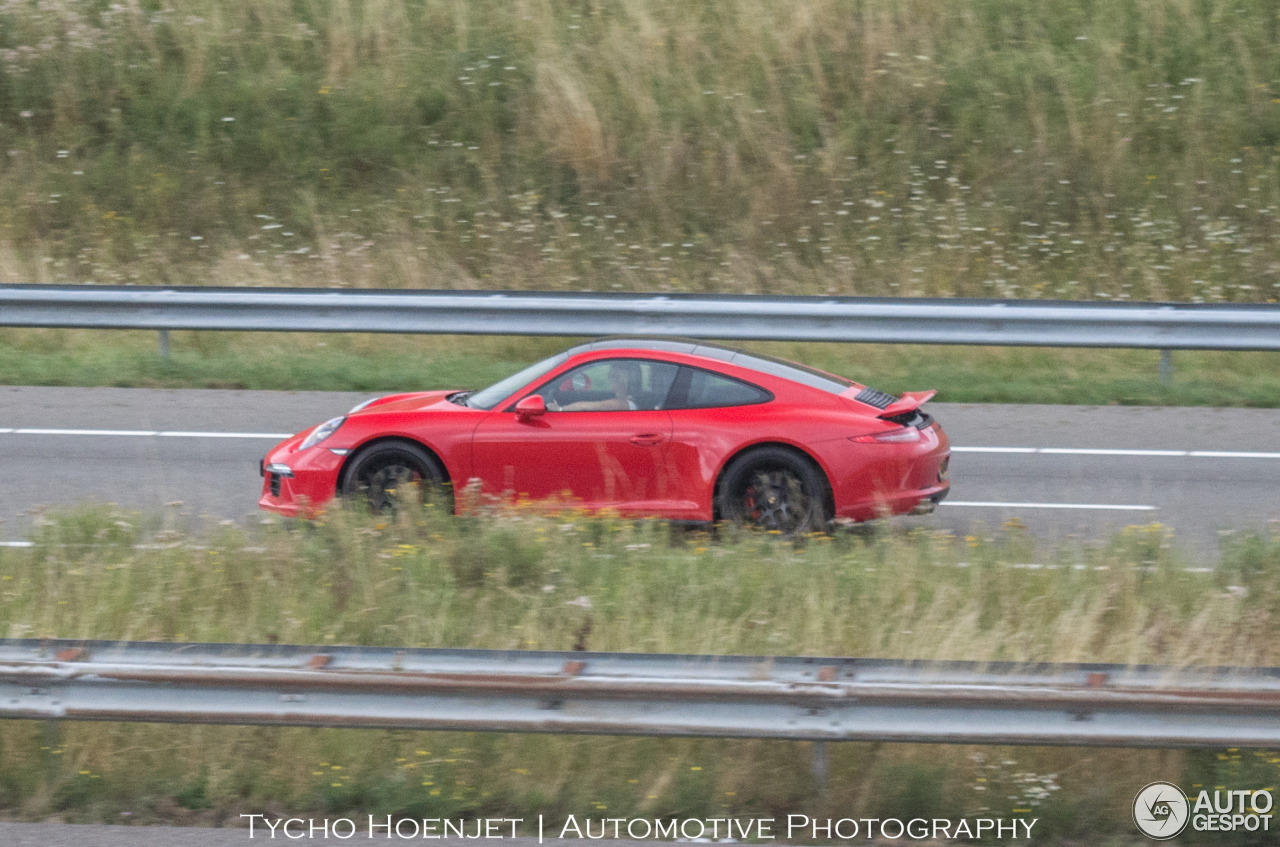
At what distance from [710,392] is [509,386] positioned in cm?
129

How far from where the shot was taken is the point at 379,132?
1866 cm

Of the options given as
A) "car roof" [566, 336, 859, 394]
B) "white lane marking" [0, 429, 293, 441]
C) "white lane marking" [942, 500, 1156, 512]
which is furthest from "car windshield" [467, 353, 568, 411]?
"white lane marking" [0, 429, 293, 441]

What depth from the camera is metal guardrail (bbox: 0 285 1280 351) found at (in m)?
12.7

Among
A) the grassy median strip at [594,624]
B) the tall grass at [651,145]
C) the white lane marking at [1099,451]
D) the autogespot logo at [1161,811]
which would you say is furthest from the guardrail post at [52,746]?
the tall grass at [651,145]

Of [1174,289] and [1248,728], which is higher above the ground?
[1174,289]

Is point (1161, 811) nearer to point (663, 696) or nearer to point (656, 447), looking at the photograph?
point (663, 696)

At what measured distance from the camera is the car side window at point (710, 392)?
840cm

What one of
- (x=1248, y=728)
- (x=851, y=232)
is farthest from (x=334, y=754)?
(x=851, y=232)

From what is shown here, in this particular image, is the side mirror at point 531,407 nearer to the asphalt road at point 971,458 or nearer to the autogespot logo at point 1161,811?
the asphalt road at point 971,458

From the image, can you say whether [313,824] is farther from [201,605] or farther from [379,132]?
[379,132]

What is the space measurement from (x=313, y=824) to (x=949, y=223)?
44.6ft

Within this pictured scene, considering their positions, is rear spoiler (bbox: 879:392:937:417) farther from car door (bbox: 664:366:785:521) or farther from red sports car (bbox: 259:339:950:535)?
car door (bbox: 664:366:785:521)

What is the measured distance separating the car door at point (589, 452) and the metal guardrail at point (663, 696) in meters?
3.42

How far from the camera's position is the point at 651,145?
719 inches
